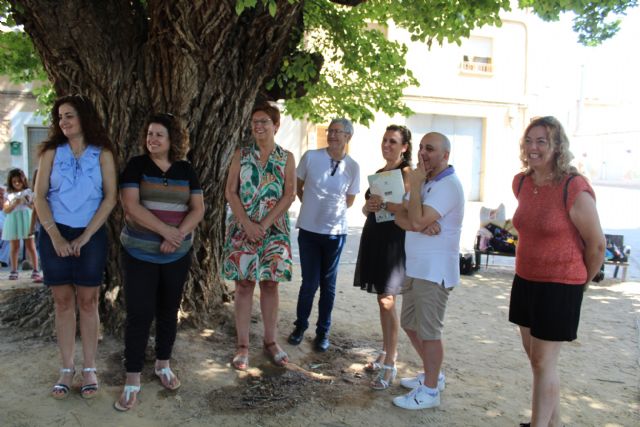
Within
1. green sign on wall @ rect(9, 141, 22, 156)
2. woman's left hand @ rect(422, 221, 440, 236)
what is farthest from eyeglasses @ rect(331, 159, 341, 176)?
green sign on wall @ rect(9, 141, 22, 156)

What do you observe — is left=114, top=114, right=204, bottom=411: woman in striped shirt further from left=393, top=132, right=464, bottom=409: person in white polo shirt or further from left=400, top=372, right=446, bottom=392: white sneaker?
left=400, top=372, right=446, bottom=392: white sneaker

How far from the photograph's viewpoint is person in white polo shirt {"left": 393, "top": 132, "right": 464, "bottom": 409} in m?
3.62

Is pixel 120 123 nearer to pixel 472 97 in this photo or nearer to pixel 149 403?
pixel 149 403

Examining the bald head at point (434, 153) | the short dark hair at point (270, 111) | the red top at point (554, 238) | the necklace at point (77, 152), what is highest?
the short dark hair at point (270, 111)

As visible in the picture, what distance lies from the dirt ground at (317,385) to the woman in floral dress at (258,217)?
1.36 ft

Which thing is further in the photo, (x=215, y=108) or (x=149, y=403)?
(x=215, y=108)

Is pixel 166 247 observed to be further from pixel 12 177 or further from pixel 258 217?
pixel 12 177

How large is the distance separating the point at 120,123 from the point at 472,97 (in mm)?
18915

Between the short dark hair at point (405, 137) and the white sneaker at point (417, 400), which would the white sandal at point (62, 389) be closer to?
the white sneaker at point (417, 400)

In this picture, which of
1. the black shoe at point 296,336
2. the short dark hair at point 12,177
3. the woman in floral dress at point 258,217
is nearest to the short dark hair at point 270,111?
the woman in floral dress at point 258,217

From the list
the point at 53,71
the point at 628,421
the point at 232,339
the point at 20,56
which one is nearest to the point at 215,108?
the point at 53,71

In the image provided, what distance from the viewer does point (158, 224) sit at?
11.6 feet

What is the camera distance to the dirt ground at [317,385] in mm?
3523

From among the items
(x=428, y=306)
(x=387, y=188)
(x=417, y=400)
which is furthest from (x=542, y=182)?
(x=417, y=400)
